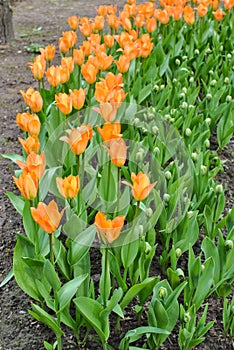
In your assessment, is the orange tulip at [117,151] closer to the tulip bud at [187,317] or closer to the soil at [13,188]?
the tulip bud at [187,317]

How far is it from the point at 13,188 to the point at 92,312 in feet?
4.77

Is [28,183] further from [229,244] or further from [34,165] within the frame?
[229,244]

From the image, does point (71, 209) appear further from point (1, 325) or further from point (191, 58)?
point (191, 58)

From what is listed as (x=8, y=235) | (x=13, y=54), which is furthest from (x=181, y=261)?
(x=13, y=54)

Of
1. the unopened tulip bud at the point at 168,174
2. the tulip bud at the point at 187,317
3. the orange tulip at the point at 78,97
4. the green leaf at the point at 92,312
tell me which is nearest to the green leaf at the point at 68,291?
the green leaf at the point at 92,312

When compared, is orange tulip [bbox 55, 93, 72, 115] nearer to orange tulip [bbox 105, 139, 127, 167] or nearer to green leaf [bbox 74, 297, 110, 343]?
orange tulip [bbox 105, 139, 127, 167]

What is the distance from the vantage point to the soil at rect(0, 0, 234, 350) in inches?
92.4

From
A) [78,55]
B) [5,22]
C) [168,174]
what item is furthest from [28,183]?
[5,22]

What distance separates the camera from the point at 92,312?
2055 millimetres

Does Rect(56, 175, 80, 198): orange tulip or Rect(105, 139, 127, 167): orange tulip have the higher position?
Rect(105, 139, 127, 167): orange tulip

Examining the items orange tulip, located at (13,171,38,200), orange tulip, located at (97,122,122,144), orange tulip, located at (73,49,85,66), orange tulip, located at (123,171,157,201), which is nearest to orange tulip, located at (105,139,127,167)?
orange tulip, located at (97,122,122,144)

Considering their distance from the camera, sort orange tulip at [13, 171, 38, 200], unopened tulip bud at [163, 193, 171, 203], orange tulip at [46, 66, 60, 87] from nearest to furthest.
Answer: orange tulip at [13, 171, 38, 200], unopened tulip bud at [163, 193, 171, 203], orange tulip at [46, 66, 60, 87]

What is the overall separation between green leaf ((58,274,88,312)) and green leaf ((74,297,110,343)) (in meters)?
0.04

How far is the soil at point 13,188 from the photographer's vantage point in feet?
7.70
